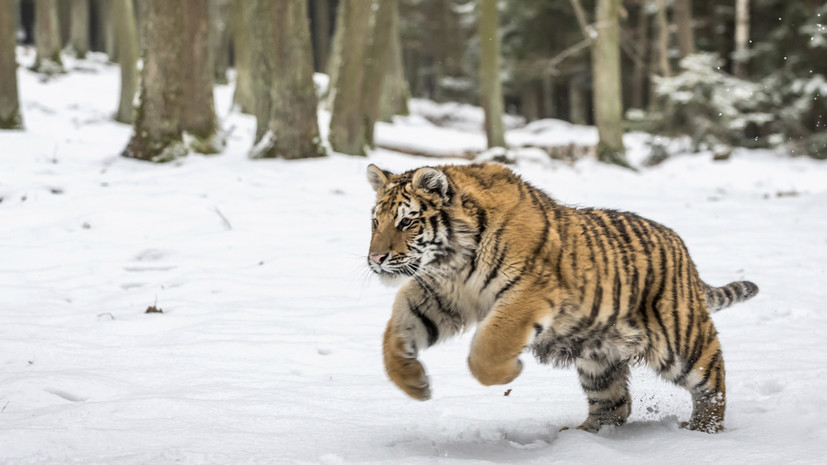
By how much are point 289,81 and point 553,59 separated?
16046 millimetres

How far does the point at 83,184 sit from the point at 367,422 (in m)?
7.17

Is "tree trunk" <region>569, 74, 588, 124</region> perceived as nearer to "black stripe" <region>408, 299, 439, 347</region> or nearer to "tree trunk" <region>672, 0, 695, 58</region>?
"tree trunk" <region>672, 0, 695, 58</region>

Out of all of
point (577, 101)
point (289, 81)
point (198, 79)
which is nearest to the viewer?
point (198, 79)

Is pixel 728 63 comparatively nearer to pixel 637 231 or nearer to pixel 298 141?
pixel 298 141

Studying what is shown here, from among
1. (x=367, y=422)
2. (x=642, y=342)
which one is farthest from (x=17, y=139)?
(x=642, y=342)

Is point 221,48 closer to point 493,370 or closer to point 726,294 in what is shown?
point 726,294

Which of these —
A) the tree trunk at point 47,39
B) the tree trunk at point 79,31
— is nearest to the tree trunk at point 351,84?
the tree trunk at point 47,39

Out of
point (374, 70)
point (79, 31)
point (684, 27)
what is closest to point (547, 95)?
point (684, 27)

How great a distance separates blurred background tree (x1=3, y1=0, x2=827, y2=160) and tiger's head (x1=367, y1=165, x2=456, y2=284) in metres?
8.45

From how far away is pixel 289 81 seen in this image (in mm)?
11688

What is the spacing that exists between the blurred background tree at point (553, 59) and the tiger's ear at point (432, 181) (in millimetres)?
8453

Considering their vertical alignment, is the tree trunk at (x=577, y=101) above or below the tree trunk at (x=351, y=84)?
below

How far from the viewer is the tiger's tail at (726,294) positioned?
4.26 m

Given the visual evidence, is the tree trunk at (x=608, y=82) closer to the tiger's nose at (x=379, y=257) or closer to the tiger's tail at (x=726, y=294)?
the tiger's tail at (x=726, y=294)
